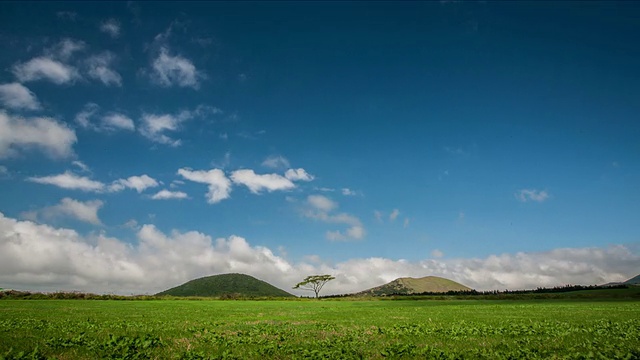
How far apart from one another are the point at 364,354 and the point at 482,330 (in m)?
9.10

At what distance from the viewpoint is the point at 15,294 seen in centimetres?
7294

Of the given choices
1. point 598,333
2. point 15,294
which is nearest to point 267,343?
point 598,333

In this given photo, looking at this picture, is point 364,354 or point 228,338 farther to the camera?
point 228,338

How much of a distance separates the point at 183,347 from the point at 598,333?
694 inches

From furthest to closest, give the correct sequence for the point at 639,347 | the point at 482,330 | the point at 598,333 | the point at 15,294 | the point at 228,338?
the point at 15,294, the point at 482,330, the point at 598,333, the point at 228,338, the point at 639,347

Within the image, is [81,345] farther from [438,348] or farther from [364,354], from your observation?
[438,348]

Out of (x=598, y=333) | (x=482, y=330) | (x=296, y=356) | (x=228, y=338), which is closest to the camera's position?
(x=296, y=356)

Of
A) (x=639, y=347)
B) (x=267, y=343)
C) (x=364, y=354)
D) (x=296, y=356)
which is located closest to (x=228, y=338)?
(x=267, y=343)

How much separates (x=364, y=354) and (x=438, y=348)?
2.82 metres

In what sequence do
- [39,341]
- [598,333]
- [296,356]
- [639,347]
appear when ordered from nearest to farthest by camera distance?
[296,356], [639,347], [39,341], [598,333]

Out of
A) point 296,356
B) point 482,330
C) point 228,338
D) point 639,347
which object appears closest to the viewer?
point 296,356

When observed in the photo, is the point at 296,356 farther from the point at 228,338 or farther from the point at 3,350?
the point at 3,350

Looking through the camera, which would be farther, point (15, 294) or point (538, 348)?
point (15, 294)

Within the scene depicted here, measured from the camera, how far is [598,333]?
16.0m
